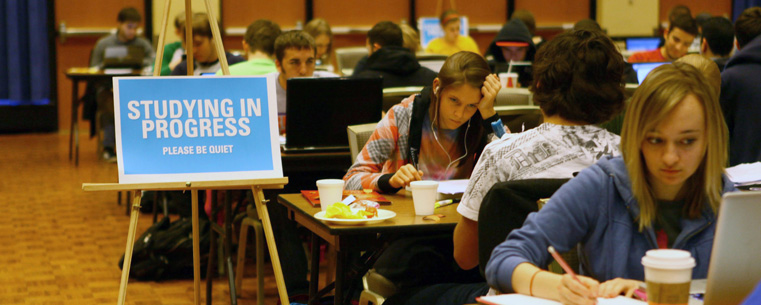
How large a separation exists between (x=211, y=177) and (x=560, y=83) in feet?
4.37

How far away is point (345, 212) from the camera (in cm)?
257

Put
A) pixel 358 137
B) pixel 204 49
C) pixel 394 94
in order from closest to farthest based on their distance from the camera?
pixel 358 137 → pixel 394 94 → pixel 204 49

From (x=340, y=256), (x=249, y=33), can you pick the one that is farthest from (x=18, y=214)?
(x=340, y=256)

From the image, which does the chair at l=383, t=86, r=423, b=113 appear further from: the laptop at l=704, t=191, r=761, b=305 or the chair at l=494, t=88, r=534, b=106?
the laptop at l=704, t=191, r=761, b=305

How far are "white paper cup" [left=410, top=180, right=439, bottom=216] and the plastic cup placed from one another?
4.19 feet

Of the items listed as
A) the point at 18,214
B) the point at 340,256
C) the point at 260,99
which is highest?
the point at 260,99

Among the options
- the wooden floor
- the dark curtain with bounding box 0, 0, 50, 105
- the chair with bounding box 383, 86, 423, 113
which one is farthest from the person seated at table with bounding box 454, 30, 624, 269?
the dark curtain with bounding box 0, 0, 50, 105

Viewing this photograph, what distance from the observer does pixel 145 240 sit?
477cm

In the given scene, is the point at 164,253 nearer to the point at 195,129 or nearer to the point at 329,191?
the point at 195,129

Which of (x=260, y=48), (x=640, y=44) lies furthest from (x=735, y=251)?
(x=640, y=44)

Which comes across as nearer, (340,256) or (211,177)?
(340,256)

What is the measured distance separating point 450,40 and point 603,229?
8542 millimetres

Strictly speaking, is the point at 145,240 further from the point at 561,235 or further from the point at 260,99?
the point at 561,235

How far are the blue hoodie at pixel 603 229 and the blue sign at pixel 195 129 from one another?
1473mm
